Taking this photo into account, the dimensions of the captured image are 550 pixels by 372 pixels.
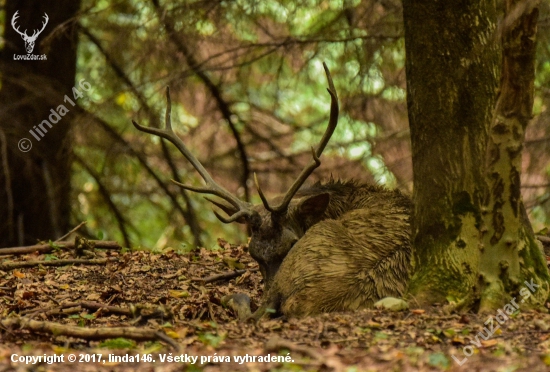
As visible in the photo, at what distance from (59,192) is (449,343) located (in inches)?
323

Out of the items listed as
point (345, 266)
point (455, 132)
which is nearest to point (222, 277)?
point (345, 266)

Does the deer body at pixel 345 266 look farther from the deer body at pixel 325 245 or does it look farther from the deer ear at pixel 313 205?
the deer ear at pixel 313 205

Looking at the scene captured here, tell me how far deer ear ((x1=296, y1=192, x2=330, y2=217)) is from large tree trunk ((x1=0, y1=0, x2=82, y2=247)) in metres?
5.05

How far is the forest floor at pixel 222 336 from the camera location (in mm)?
4441

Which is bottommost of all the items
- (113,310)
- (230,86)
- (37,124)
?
(113,310)

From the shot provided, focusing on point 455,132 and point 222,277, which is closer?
point 455,132

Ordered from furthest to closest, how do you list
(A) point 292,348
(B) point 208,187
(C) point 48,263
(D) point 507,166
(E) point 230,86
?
(E) point 230,86 → (C) point 48,263 → (B) point 208,187 → (D) point 507,166 → (A) point 292,348

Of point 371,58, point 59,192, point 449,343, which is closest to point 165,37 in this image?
point 371,58

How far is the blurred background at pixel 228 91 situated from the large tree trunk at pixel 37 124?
0.20 feet

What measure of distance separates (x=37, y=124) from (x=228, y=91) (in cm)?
397

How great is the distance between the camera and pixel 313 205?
717cm

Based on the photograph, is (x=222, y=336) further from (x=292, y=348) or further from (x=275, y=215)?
(x=275, y=215)

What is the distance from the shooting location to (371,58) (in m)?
9.12

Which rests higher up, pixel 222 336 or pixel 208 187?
pixel 208 187
